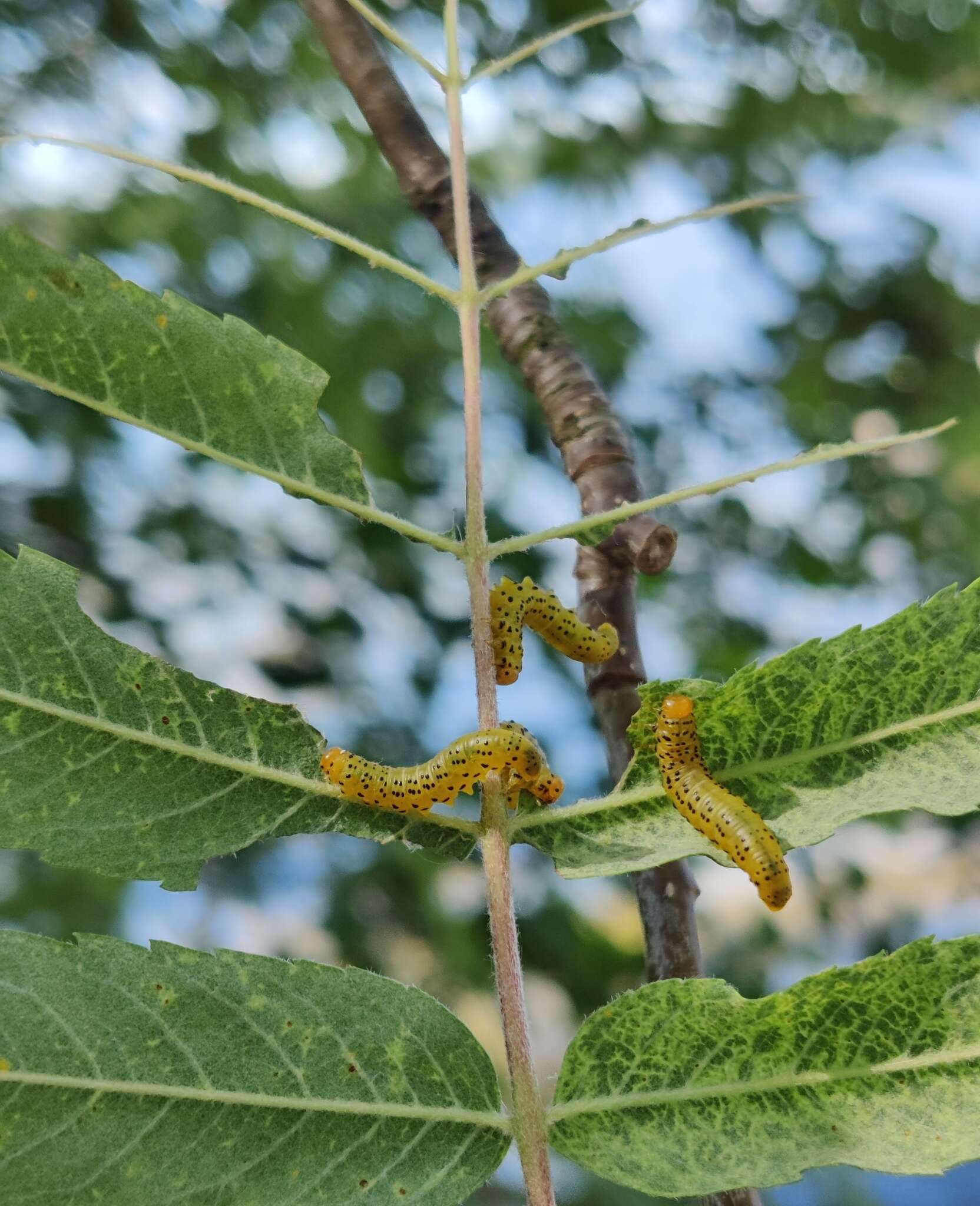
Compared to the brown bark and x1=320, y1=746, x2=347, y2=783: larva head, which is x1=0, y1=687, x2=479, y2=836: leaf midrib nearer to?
x1=320, y1=746, x2=347, y2=783: larva head

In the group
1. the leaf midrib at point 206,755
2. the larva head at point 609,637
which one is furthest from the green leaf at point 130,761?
the larva head at point 609,637

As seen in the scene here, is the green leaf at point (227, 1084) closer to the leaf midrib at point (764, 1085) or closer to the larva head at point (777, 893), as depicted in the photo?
the leaf midrib at point (764, 1085)

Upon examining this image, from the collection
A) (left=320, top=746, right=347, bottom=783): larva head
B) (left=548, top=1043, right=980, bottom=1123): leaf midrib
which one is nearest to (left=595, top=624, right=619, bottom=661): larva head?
(left=320, top=746, right=347, bottom=783): larva head

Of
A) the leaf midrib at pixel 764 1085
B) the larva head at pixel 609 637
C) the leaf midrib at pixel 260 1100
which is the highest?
the larva head at pixel 609 637

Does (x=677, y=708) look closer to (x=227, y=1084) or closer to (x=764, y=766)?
(x=764, y=766)

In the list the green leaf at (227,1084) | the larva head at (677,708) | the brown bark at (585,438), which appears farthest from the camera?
the brown bark at (585,438)

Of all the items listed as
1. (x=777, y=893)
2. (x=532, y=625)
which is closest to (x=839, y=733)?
(x=777, y=893)

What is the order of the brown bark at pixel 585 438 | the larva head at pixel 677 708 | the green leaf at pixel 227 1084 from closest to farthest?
the green leaf at pixel 227 1084 < the larva head at pixel 677 708 < the brown bark at pixel 585 438

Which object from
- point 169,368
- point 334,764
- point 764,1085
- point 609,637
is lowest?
point 764,1085

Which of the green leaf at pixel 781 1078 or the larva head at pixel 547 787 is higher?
the larva head at pixel 547 787
